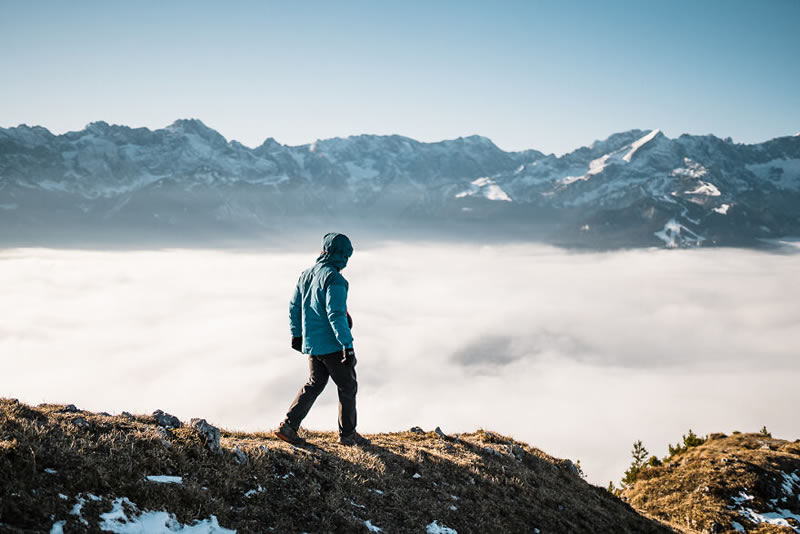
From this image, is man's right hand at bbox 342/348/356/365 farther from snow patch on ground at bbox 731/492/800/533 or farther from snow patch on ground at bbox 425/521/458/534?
snow patch on ground at bbox 731/492/800/533

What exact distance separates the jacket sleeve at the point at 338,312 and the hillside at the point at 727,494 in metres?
14.2

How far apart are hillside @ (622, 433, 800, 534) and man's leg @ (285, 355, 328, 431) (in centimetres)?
1381

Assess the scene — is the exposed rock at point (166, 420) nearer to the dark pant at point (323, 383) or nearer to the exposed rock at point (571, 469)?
the dark pant at point (323, 383)

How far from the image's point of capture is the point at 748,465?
22906 millimetres

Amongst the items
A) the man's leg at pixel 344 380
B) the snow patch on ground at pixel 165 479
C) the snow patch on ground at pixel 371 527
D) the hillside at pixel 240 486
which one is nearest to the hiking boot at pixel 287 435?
the hillside at pixel 240 486

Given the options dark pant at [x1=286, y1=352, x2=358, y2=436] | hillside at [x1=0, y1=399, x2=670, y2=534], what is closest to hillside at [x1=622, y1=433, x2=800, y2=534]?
hillside at [x1=0, y1=399, x2=670, y2=534]

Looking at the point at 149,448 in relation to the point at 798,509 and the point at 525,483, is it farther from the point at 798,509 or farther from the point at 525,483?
the point at 798,509

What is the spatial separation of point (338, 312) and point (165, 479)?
437cm

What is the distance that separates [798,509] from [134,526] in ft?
84.9

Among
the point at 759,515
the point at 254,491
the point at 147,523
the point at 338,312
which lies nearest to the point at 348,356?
the point at 338,312

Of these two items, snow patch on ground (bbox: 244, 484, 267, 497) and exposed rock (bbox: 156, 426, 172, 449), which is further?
exposed rock (bbox: 156, 426, 172, 449)

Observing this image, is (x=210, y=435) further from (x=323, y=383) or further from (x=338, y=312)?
(x=338, y=312)

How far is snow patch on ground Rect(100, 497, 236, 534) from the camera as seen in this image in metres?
6.09

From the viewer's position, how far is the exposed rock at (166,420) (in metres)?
10.4
